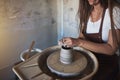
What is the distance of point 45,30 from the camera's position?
7.66 ft

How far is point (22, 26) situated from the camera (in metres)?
2.10

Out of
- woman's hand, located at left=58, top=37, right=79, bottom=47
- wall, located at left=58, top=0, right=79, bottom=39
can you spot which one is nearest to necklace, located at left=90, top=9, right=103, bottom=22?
woman's hand, located at left=58, top=37, right=79, bottom=47

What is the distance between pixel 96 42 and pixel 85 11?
27 centimetres

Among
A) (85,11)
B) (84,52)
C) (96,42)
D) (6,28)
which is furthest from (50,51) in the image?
(6,28)

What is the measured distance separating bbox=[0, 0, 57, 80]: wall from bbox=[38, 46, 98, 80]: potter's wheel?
0.76 metres

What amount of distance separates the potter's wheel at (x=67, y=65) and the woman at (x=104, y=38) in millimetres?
106

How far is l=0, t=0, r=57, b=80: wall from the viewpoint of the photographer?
1974 mm

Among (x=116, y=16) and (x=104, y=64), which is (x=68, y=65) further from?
(x=116, y=16)

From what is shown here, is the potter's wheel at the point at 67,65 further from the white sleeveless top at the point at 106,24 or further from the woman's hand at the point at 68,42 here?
the white sleeveless top at the point at 106,24

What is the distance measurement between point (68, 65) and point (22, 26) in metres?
1.02

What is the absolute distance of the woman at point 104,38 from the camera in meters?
1.38

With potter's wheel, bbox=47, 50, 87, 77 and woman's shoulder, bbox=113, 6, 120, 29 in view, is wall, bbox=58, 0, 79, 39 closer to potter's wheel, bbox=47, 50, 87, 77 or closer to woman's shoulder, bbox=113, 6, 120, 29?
woman's shoulder, bbox=113, 6, 120, 29

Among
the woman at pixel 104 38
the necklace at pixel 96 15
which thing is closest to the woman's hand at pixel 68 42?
the woman at pixel 104 38

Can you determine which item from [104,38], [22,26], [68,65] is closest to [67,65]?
[68,65]
